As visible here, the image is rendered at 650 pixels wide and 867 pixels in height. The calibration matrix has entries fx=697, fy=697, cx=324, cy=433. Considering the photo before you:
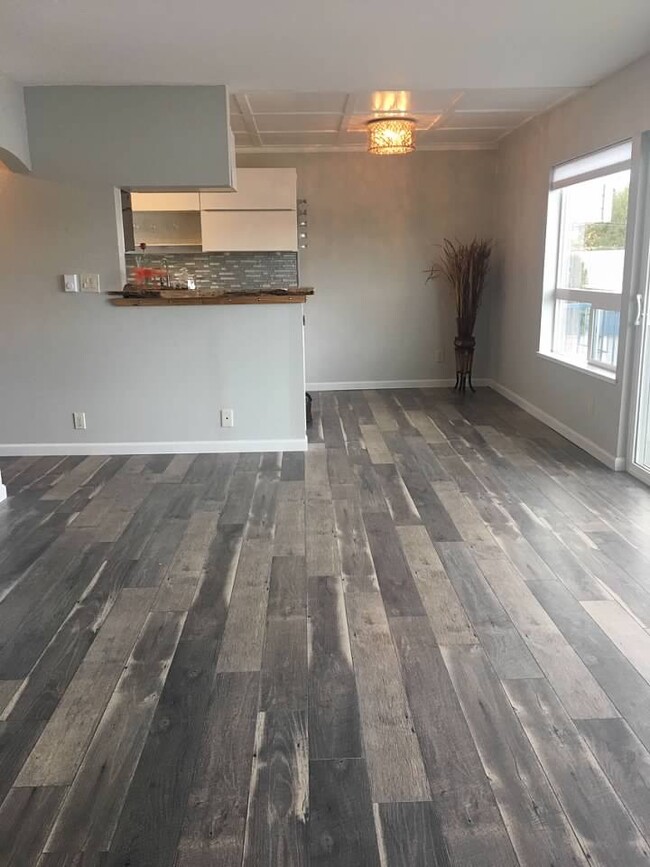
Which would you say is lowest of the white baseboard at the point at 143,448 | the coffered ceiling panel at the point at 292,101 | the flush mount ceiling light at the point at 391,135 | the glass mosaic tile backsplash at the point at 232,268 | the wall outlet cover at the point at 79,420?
the white baseboard at the point at 143,448

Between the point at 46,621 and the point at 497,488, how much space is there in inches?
102

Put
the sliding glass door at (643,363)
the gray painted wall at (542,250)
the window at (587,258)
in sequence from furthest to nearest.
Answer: the window at (587,258) < the gray painted wall at (542,250) < the sliding glass door at (643,363)

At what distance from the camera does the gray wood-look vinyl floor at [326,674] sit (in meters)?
1.64

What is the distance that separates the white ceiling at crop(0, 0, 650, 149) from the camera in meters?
3.08

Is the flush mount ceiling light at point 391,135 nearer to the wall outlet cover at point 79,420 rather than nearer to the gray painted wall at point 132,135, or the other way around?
the gray painted wall at point 132,135

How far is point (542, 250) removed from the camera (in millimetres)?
5676

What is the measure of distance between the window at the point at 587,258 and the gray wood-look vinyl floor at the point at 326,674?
127 cm

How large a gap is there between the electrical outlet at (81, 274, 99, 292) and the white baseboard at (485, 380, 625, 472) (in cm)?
352

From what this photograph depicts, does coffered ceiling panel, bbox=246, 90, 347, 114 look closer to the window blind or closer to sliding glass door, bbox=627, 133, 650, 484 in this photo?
the window blind

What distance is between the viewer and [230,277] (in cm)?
712

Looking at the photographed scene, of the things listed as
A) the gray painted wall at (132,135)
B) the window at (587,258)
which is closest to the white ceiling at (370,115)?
the gray painted wall at (132,135)

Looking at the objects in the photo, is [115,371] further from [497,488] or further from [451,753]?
[451,753]

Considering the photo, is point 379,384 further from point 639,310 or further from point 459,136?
point 639,310

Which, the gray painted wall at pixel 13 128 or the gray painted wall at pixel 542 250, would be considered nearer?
the gray painted wall at pixel 13 128
